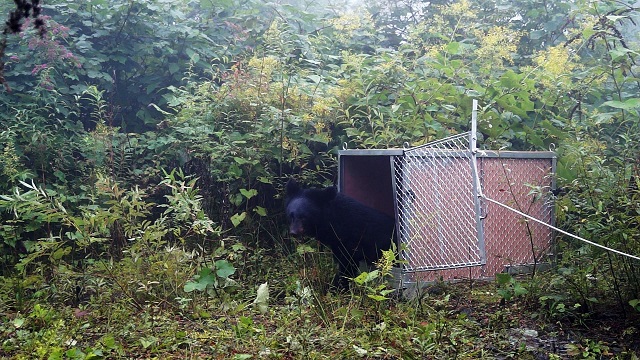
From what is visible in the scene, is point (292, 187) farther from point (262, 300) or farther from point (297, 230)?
point (262, 300)

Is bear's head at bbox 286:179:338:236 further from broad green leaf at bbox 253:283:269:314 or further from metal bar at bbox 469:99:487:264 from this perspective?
metal bar at bbox 469:99:487:264

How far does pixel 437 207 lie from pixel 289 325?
171 cm

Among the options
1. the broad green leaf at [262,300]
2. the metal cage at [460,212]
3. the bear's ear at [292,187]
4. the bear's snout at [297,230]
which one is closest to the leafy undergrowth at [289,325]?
the broad green leaf at [262,300]

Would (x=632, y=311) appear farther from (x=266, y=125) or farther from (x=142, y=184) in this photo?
(x=142, y=184)

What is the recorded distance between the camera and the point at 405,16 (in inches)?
405

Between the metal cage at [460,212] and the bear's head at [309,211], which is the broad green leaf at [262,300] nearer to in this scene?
the metal cage at [460,212]

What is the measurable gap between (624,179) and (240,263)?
3.06 metres

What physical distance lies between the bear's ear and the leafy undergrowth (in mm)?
1190

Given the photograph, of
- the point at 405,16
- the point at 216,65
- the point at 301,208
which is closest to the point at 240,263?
the point at 301,208

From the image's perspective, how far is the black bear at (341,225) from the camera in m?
5.47

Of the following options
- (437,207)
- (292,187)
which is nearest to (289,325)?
(437,207)

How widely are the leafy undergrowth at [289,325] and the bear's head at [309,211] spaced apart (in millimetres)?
815

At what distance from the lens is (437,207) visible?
16.1 feet

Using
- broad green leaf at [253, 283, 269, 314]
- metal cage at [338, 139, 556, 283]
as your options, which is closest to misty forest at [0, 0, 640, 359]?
broad green leaf at [253, 283, 269, 314]
